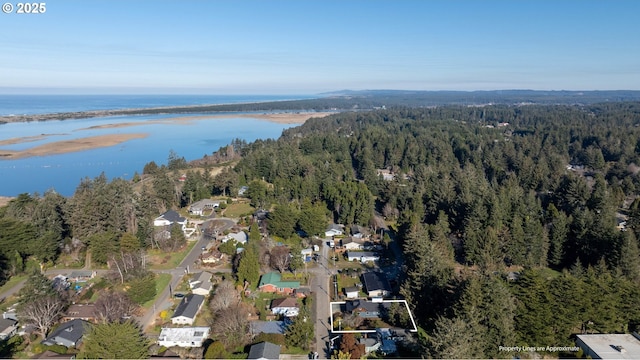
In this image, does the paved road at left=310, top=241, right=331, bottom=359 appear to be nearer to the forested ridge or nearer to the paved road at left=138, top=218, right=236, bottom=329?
the forested ridge

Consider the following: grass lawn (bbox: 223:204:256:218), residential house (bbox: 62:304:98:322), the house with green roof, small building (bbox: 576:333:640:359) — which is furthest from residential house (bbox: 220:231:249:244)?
small building (bbox: 576:333:640:359)

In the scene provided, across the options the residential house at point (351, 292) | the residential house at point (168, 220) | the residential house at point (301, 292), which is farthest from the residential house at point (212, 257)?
the residential house at point (351, 292)

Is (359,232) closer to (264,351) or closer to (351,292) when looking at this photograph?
(351,292)

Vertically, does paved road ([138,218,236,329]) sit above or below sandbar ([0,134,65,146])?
below

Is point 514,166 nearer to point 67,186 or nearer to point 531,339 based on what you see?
point 531,339

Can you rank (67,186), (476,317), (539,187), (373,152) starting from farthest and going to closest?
1. (373,152)
2. (67,186)
3. (539,187)
4. (476,317)

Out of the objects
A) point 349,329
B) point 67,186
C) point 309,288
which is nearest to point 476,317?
point 349,329
